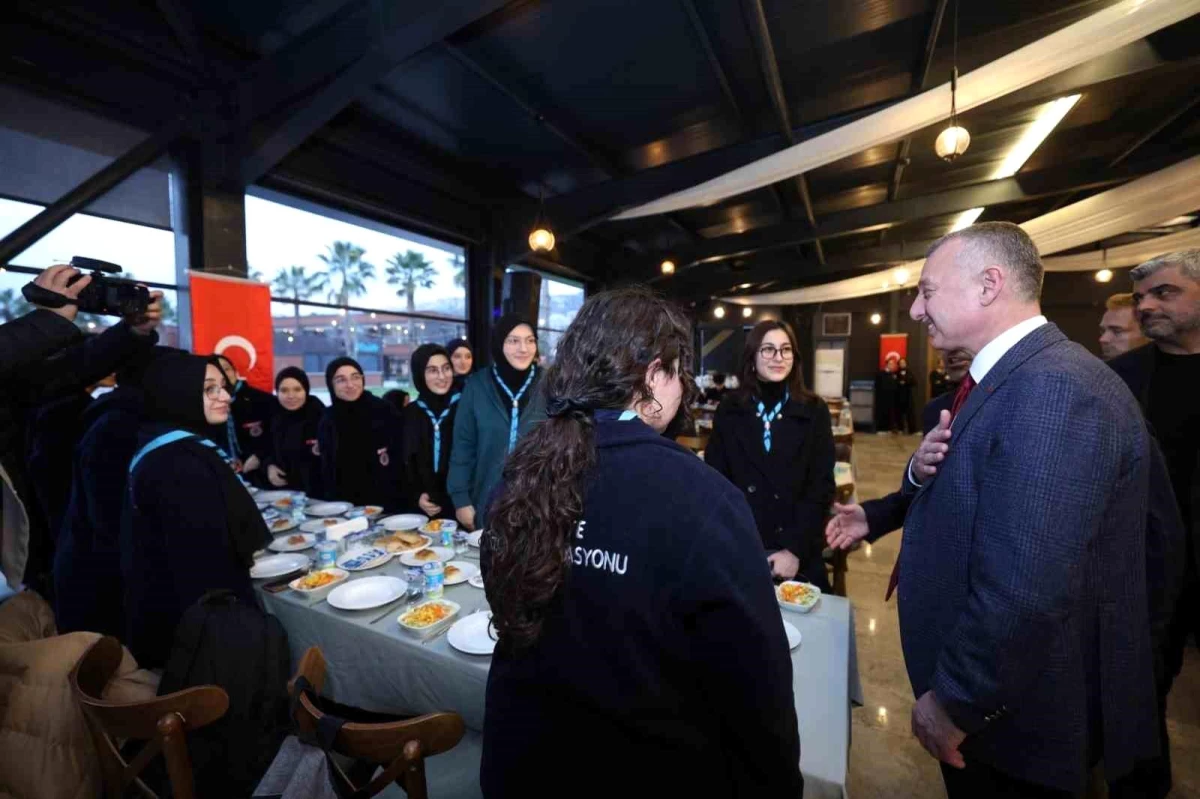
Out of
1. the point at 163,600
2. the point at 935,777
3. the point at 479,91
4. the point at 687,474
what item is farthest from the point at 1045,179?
the point at 163,600

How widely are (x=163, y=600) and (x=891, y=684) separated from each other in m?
3.23

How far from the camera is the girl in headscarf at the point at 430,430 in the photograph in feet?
10.2

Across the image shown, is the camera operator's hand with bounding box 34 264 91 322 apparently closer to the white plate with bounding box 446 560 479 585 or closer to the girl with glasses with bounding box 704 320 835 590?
the white plate with bounding box 446 560 479 585

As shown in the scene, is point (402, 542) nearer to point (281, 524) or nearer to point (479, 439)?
point (479, 439)

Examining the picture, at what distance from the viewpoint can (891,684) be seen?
2.54m

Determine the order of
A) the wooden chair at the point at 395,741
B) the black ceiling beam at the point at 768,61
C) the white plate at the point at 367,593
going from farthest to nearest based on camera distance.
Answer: the black ceiling beam at the point at 768,61, the white plate at the point at 367,593, the wooden chair at the point at 395,741

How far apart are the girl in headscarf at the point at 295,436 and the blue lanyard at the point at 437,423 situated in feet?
3.12

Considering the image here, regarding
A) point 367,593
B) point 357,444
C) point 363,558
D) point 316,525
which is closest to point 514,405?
point 363,558

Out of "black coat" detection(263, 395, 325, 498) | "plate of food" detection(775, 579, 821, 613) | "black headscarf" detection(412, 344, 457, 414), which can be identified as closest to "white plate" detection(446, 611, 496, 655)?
"plate of food" detection(775, 579, 821, 613)

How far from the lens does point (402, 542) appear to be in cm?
226

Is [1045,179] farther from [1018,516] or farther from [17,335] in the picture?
[17,335]

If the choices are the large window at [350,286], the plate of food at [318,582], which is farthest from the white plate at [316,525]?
the large window at [350,286]

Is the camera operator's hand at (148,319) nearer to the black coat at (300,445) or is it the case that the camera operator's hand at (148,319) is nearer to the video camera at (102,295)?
the video camera at (102,295)

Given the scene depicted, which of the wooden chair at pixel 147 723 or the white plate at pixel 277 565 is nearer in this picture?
the wooden chair at pixel 147 723
